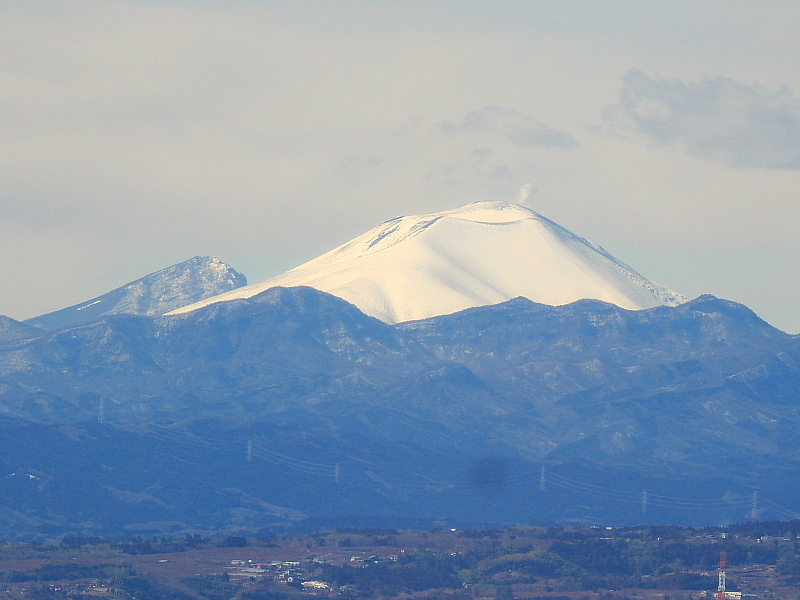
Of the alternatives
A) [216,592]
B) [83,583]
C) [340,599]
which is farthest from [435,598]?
[83,583]

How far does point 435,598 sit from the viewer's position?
198 m

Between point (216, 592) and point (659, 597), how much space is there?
48.9 m

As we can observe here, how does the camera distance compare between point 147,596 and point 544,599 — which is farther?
point 544,599

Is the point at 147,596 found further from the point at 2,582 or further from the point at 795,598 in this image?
the point at 795,598

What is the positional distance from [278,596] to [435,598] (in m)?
17.3

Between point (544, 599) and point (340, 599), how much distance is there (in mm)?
22715

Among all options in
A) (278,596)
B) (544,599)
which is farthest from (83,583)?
(544,599)

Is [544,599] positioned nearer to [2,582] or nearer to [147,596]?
[147,596]

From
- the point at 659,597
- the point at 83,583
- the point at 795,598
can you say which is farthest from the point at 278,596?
the point at 795,598

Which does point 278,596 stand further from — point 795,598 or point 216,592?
point 795,598

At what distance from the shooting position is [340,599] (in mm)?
199625

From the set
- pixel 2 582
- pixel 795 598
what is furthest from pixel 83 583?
pixel 795 598

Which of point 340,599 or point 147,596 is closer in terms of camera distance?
point 147,596

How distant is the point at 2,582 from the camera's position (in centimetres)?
19125
